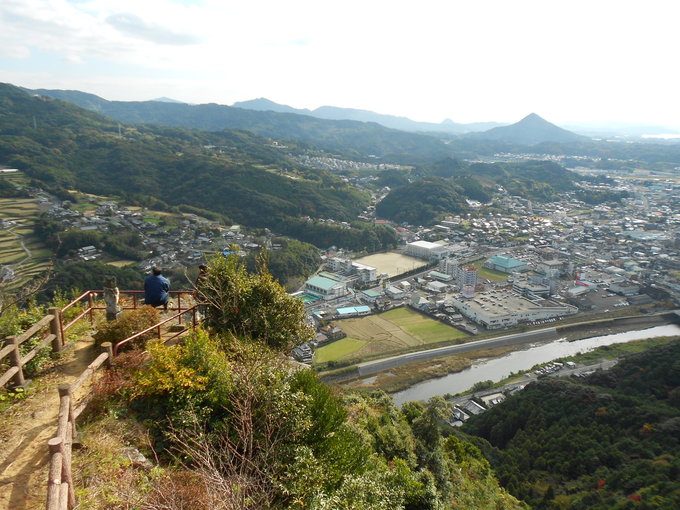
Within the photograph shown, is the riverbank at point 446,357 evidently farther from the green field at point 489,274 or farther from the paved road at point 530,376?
the green field at point 489,274

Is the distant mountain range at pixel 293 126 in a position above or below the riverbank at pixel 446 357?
above

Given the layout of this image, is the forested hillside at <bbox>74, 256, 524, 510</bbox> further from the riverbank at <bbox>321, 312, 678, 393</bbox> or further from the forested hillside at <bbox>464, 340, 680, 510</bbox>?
the riverbank at <bbox>321, 312, 678, 393</bbox>

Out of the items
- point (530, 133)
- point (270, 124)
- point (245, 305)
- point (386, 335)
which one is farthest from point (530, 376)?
point (530, 133)

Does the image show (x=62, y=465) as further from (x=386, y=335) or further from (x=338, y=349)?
(x=386, y=335)

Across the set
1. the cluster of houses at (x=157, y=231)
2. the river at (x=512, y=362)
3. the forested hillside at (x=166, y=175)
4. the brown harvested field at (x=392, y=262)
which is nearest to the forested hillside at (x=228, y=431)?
the river at (x=512, y=362)

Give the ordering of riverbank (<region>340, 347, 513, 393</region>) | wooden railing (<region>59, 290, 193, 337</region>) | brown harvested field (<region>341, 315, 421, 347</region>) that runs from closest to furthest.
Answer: wooden railing (<region>59, 290, 193, 337</region>) < riverbank (<region>340, 347, 513, 393</region>) < brown harvested field (<region>341, 315, 421, 347</region>)

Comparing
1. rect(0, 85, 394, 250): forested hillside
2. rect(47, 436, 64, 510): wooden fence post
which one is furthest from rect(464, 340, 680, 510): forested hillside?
rect(0, 85, 394, 250): forested hillside
